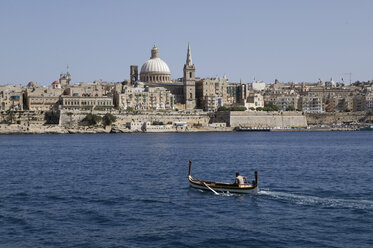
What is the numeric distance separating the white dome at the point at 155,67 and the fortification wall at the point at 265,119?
838 inches

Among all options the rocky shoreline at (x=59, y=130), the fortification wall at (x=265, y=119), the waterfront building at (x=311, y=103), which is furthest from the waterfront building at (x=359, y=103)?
the rocky shoreline at (x=59, y=130)

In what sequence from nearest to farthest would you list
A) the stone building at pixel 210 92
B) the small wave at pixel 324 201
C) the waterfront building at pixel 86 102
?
the small wave at pixel 324 201 → the waterfront building at pixel 86 102 → the stone building at pixel 210 92

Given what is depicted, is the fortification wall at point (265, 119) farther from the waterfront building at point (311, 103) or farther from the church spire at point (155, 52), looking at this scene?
the church spire at point (155, 52)

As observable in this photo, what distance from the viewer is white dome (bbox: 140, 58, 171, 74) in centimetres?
10738

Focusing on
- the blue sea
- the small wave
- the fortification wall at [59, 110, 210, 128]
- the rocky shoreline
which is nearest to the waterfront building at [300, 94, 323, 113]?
the fortification wall at [59, 110, 210, 128]

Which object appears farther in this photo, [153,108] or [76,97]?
[153,108]

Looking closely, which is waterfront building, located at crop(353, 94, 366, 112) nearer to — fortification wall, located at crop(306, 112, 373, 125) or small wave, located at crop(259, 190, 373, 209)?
fortification wall, located at crop(306, 112, 373, 125)

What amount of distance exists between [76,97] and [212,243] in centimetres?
7482

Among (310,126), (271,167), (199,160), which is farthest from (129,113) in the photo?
(271,167)

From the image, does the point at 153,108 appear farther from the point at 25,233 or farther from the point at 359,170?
the point at 25,233

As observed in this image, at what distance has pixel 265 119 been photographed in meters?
92.3

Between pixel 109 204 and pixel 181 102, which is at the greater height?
pixel 181 102

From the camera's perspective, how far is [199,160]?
115 ft

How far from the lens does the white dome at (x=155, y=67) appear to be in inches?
4227
